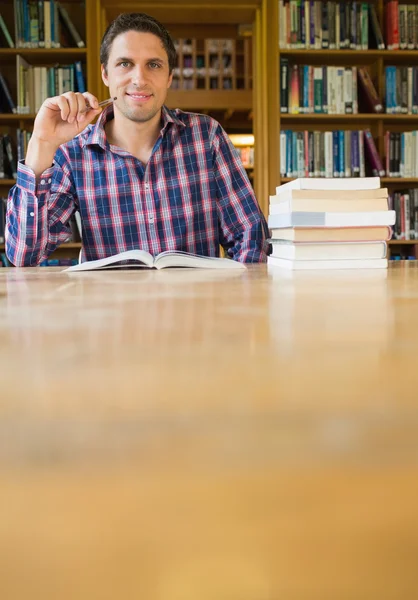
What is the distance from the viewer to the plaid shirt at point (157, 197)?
1.86 meters

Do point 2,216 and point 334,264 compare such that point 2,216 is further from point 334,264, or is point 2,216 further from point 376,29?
point 334,264

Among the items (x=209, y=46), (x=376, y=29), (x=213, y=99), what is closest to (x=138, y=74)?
(x=376, y=29)

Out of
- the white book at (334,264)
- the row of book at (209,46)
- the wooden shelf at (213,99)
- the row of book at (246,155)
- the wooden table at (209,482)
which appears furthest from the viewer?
the row of book at (246,155)

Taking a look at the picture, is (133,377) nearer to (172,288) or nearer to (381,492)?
(381,492)

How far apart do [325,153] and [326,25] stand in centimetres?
71

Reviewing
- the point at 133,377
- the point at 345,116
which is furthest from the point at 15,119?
the point at 133,377

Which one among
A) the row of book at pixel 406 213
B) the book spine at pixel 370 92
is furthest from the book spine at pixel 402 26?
the row of book at pixel 406 213

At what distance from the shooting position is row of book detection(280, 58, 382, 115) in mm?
3602

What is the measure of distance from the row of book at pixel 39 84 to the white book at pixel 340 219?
279cm

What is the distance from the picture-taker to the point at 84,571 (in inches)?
4.2

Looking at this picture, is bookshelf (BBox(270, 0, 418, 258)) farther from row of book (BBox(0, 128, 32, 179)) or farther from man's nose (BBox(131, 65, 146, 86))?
man's nose (BBox(131, 65, 146, 86))

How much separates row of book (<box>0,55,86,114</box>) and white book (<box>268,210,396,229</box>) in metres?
2.79

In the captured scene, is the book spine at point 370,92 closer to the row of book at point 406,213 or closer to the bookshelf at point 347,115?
the bookshelf at point 347,115

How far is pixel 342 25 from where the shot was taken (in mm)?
3586
